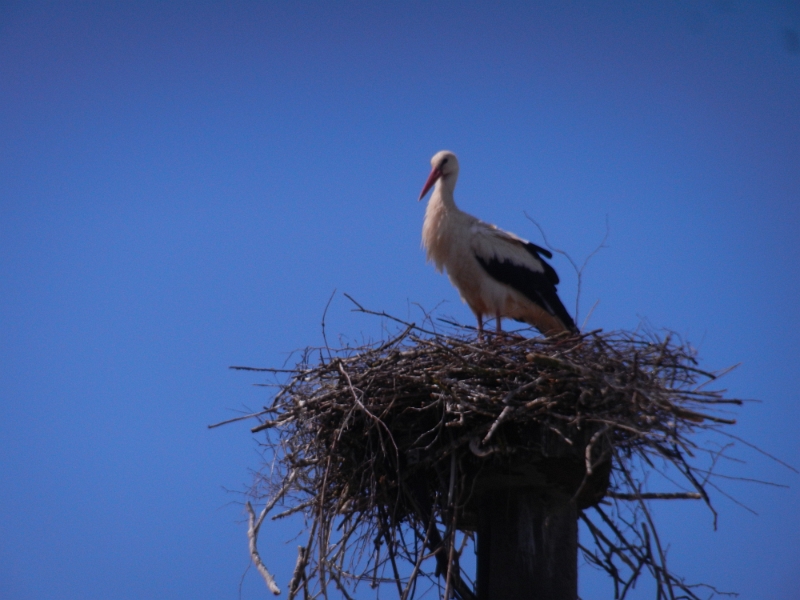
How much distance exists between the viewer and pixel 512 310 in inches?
268

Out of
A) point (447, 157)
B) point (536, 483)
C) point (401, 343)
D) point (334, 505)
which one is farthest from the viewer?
point (447, 157)

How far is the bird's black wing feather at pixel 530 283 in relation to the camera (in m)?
6.67

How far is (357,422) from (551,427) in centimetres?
95

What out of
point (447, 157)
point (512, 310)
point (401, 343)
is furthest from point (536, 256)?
point (401, 343)

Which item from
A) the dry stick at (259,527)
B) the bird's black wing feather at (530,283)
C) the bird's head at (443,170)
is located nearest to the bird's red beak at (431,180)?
the bird's head at (443,170)

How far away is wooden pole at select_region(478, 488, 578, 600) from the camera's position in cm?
380

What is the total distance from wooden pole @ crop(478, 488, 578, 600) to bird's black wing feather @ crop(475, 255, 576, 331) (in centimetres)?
272

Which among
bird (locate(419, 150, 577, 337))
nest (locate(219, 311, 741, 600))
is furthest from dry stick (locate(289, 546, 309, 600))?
bird (locate(419, 150, 577, 337))

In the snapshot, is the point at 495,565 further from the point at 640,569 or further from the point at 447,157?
the point at 447,157

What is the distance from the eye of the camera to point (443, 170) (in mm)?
7367

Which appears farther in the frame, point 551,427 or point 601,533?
point 601,533

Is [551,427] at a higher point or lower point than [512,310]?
lower

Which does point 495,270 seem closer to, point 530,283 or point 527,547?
point 530,283

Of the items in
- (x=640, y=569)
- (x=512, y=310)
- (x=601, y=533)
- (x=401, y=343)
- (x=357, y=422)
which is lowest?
(x=640, y=569)
